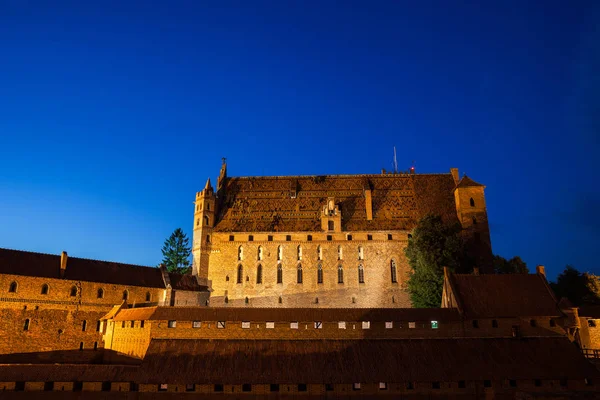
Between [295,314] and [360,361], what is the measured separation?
7366 mm

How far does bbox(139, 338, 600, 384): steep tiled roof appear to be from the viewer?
38219 mm

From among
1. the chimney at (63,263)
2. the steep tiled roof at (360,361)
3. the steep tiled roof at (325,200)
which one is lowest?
the steep tiled roof at (360,361)

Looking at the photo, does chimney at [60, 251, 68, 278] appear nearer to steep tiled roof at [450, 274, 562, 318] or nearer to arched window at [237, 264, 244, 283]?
arched window at [237, 264, 244, 283]

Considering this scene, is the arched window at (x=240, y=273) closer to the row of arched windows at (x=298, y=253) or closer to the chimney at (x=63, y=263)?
the row of arched windows at (x=298, y=253)

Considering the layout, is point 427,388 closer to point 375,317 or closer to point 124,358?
point 375,317

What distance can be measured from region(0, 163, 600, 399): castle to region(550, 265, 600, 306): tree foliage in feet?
36.7

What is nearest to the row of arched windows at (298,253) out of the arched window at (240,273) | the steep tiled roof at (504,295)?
the arched window at (240,273)

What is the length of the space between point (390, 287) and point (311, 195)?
18.1 m

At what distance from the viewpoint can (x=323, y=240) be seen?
65312 millimetres

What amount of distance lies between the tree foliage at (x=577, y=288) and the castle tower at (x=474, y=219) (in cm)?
1473

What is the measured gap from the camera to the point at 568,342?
41.3 meters

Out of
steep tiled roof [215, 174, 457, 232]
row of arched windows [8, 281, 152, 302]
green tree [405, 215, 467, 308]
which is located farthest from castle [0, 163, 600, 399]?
green tree [405, 215, 467, 308]

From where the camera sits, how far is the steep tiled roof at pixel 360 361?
125 feet

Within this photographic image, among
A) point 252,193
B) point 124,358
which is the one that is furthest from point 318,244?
point 124,358
